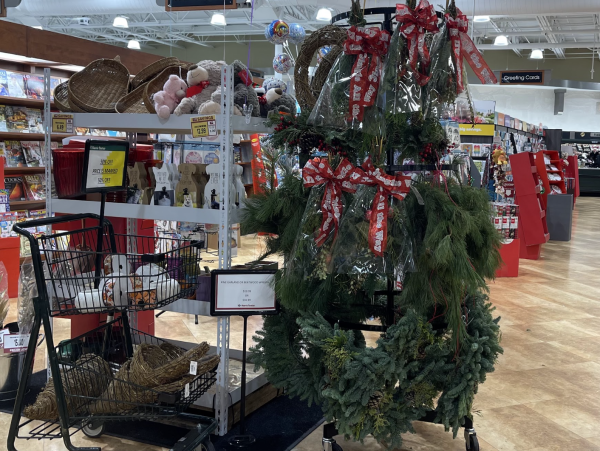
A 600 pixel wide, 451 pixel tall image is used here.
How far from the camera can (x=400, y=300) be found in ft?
8.02

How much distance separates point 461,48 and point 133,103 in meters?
1.62

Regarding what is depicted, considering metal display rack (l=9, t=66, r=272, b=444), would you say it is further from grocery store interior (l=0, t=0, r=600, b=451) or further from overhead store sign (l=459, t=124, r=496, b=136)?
overhead store sign (l=459, t=124, r=496, b=136)

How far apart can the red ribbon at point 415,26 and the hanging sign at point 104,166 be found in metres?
1.31

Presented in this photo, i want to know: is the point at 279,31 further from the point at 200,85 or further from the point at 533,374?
the point at 533,374

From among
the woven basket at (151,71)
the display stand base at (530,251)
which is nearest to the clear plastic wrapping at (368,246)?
the woven basket at (151,71)

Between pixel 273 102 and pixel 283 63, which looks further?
pixel 283 63

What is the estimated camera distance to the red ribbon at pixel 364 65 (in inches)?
92.3

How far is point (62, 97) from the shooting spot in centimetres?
334

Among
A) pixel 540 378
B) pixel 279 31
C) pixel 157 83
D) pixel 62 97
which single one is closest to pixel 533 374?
pixel 540 378

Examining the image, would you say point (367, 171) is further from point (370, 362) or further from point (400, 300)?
point (370, 362)

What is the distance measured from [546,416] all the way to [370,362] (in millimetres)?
1337

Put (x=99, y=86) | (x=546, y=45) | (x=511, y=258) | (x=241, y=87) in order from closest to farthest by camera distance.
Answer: (x=241, y=87)
(x=99, y=86)
(x=511, y=258)
(x=546, y=45)

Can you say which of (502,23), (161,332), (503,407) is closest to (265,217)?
(503,407)

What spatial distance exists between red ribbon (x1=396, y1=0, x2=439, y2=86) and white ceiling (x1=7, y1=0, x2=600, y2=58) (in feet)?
24.7
